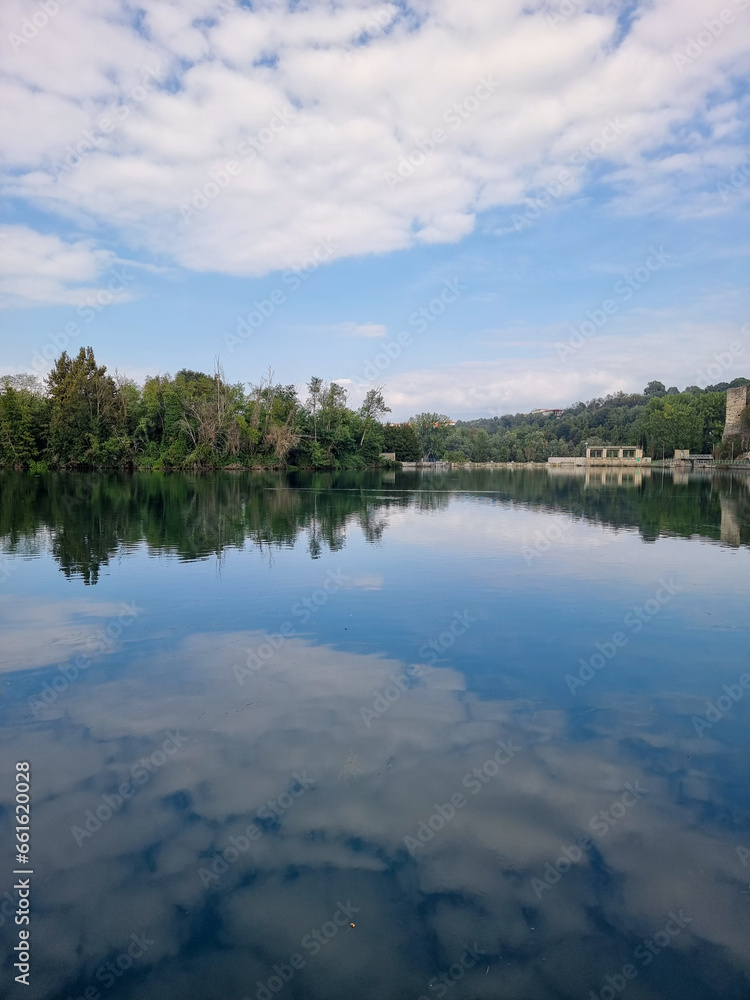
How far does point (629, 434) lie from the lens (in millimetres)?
116438

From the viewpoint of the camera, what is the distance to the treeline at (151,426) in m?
62.9

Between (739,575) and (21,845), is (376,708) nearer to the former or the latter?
(21,845)

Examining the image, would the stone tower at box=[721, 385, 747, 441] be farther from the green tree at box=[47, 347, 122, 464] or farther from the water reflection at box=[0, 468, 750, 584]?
the green tree at box=[47, 347, 122, 464]

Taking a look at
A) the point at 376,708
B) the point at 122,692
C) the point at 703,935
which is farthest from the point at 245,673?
the point at 703,935

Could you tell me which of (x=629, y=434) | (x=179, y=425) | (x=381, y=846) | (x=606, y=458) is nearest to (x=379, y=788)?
(x=381, y=846)

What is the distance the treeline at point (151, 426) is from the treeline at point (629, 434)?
48249 millimetres

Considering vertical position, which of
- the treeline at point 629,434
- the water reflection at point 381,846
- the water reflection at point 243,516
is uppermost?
the treeline at point 629,434

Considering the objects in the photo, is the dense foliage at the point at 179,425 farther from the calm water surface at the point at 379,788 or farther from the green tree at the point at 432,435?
the calm water surface at the point at 379,788

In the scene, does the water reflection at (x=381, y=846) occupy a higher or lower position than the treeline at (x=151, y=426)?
lower

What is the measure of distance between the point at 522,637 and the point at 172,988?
258 inches

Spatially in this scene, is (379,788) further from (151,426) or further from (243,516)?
(151,426)

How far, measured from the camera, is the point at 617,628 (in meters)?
9.51

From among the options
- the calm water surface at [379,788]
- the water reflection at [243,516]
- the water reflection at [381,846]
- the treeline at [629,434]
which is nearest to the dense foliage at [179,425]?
the treeline at [629,434]

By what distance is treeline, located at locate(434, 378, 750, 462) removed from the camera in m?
103
